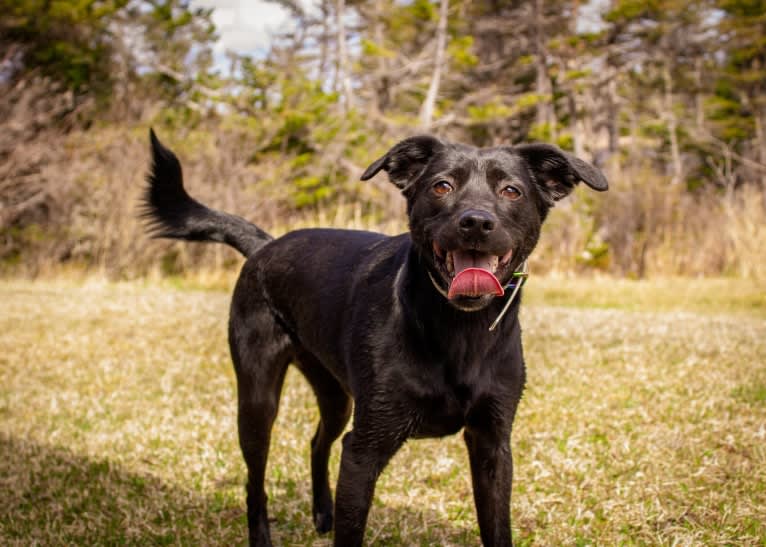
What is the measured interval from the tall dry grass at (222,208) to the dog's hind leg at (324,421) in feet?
36.1

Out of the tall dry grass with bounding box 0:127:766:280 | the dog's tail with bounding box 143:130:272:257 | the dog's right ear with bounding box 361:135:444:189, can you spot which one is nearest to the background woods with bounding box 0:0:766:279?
the tall dry grass with bounding box 0:127:766:280

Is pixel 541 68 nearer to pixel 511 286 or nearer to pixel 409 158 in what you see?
pixel 409 158

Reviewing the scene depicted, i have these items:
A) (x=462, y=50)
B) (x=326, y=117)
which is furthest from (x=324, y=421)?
(x=462, y=50)

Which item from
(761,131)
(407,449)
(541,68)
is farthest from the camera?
(761,131)

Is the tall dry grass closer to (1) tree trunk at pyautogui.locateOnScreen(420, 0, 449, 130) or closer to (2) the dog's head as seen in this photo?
(1) tree trunk at pyautogui.locateOnScreen(420, 0, 449, 130)

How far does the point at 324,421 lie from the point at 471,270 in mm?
1564

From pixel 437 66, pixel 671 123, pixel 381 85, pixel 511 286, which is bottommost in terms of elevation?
pixel 511 286

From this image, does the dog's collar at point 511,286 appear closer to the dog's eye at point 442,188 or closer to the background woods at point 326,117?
the dog's eye at point 442,188

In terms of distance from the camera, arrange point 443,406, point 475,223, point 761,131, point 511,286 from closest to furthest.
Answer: point 475,223
point 443,406
point 511,286
point 761,131

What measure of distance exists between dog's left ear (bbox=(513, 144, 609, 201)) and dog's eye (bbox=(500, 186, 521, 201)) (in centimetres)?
22

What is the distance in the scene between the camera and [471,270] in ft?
8.00

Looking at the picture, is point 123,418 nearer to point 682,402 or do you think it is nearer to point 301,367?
point 301,367

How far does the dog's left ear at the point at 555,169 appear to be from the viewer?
2727 mm

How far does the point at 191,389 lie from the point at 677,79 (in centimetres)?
3526
